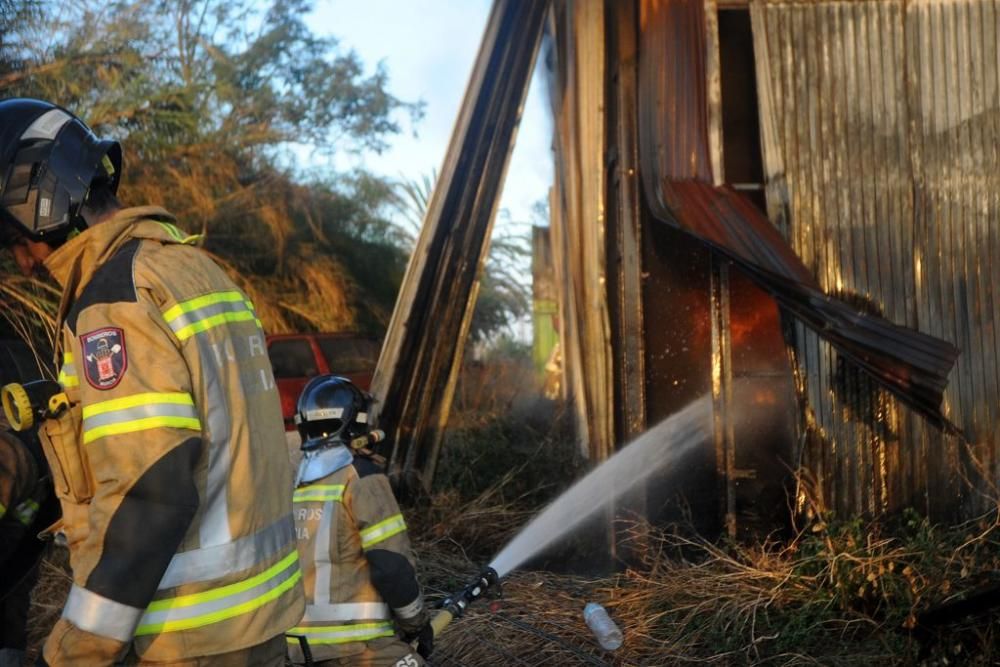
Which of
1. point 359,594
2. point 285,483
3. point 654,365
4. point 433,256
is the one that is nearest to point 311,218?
point 433,256

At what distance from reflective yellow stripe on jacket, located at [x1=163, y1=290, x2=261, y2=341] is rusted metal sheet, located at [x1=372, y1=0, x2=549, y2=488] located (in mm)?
5277

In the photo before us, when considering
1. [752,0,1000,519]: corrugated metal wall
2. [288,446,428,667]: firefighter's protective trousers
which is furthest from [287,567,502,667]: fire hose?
[752,0,1000,519]: corrugated metal wall

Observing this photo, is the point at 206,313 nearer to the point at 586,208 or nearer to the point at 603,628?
the point at 603,628

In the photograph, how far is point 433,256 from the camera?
7812 millimetres

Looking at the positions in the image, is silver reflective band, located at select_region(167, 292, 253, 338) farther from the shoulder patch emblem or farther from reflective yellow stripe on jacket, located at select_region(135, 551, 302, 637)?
reflective yellow stripe on jacket, located at select_region(135, 551, 302, 637)

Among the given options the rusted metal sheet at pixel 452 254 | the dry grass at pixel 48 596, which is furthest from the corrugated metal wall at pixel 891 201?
the dry grass at pixel 48 596

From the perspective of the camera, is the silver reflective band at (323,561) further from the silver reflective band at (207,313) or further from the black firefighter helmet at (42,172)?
the black firefighter helmet at (42,172)

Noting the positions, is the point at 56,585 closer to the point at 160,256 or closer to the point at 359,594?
the point at 359,594

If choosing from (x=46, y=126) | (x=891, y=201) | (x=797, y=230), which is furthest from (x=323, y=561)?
(x=891, y=201)

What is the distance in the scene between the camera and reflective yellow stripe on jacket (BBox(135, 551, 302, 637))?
215 cm

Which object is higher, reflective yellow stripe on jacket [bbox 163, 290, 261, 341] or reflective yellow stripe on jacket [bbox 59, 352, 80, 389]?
reflective yellow stripe on jacket [bbox 163, 290, 261, 341]

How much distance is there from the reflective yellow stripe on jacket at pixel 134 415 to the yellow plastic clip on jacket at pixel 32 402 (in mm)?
132

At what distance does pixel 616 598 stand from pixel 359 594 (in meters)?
2.13

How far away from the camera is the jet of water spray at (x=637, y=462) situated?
674cm
